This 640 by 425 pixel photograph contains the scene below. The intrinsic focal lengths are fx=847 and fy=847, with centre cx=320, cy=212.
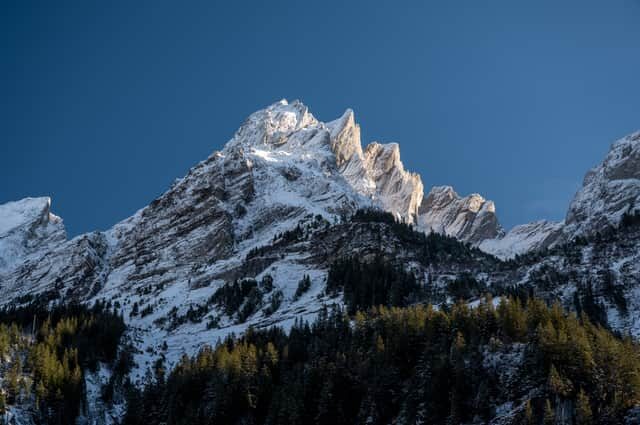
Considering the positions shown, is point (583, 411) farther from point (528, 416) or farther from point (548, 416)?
point (528, 416)

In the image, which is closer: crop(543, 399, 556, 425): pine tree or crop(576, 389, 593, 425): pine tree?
crop(576, 389, 593, 425): pine tree

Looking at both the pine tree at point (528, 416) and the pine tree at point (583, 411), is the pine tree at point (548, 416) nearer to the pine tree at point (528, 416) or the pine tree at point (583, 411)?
the pine tree at point (528, 416)

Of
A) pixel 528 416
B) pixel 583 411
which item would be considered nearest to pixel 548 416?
pixel 528 416

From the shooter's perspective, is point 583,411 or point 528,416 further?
point 528,416

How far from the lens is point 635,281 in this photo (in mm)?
140875

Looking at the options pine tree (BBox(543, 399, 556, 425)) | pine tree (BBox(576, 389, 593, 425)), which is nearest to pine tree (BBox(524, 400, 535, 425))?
pine tree (BBox(543, 399, 556, 425))

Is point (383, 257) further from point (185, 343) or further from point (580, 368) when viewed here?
point (580, 368)

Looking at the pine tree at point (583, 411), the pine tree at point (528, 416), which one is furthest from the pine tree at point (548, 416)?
the pine tree at point (583, 411)

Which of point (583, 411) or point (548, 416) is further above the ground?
point (583, 411)

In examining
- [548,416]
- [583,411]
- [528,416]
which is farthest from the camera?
[528,416]

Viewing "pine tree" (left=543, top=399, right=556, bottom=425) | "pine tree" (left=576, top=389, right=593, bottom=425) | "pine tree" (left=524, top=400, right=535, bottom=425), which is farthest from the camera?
"pine tree" (left=524, top=400, right=535, bottom=425)

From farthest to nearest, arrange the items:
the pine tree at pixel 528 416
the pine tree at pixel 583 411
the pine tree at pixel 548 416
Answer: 1. the pine tree at pixel 528 416
2. the pine tree at pixel 548 416
3. the pine tree at pixel 583 411

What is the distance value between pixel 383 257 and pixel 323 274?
1398cm

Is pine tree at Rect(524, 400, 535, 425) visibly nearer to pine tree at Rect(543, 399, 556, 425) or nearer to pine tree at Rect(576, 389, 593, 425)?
pine tree at Rect(543, 399, 556, 425)
